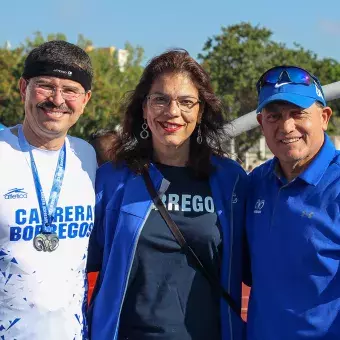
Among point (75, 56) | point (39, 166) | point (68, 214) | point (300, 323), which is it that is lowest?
point (300, 323)

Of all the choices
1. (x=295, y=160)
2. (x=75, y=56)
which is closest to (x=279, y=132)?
(x=295, y=160)

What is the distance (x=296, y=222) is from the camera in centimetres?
305

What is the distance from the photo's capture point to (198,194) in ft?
11.3

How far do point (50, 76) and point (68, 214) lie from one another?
69cm

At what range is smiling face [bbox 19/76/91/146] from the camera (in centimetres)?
317

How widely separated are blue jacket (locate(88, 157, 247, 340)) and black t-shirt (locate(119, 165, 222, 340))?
5cm

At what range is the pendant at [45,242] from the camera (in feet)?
9.80

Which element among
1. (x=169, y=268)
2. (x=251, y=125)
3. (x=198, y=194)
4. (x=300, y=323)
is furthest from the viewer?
(x=251, y=125)

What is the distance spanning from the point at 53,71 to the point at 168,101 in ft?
2.09

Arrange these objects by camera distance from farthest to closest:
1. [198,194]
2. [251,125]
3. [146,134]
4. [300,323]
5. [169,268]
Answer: [251,125] < [146,134] < [198,194] < [169,268] < [300,323]

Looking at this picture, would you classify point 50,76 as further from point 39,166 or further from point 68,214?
point 68,214

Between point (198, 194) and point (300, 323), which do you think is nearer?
point (300, 323)

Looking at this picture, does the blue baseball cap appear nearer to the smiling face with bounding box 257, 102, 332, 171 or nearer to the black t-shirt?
the smiling face with bounding box 257, 102, 332, 171

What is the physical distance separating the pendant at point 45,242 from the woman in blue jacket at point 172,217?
0.35 m
